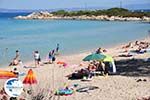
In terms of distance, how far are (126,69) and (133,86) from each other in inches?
159

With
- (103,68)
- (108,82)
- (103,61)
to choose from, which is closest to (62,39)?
(103,68)

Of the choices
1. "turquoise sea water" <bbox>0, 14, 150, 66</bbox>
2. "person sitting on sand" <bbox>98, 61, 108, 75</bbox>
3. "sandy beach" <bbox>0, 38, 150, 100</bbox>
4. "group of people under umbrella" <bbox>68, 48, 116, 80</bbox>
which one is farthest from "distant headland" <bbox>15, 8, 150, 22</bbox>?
"person sitting on sand" <bbox>98, 61, 108, 75</bbox>

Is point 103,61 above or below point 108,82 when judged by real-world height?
above

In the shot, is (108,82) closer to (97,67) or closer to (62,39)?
(97,67)

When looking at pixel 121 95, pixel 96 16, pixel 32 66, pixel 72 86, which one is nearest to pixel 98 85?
pixel 72 86

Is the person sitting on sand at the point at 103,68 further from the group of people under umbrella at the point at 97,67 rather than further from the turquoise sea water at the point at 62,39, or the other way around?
the turquoise sea water at the point at 62,39

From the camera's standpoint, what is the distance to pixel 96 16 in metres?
102

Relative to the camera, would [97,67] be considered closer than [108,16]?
Yes

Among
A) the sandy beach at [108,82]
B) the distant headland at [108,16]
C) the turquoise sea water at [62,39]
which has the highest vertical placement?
the sandy beach at [108,82]

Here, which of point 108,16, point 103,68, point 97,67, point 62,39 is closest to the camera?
point 103,68

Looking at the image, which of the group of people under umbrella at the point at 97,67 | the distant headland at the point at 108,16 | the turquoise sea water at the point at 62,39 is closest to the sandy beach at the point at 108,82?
the group of people under umbrella at the point at 97,67

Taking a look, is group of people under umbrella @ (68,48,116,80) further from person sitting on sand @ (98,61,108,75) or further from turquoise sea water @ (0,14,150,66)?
turquoise sea water @ (0,14,150,66)

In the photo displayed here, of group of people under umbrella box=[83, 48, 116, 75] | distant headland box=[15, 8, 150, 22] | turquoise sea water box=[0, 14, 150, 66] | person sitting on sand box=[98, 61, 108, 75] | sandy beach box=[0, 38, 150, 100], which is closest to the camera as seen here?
sandy beach box=[0, 38, 150, 100]

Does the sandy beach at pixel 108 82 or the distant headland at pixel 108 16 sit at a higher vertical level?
the sandy beach at pixel 108 82
